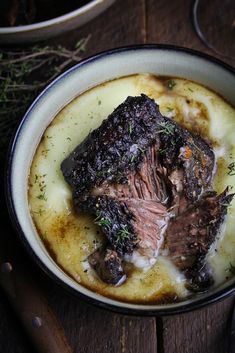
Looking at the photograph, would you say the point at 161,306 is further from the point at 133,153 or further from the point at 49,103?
the point at 49,103

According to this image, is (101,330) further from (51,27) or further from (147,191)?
(51,27)

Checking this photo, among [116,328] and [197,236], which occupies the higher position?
[197,236]

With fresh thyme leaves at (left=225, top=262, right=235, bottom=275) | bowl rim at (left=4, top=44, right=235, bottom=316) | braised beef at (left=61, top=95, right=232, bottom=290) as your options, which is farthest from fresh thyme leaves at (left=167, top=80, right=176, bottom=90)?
fresh thyme leaves at (left=225, top=262, right=235, bottom=275)

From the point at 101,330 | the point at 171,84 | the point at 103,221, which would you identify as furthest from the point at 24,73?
the point at 101,330

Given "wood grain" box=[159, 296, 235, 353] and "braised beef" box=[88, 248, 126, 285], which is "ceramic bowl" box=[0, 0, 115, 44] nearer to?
"braised beef" box=[88, 248, 126, 285]

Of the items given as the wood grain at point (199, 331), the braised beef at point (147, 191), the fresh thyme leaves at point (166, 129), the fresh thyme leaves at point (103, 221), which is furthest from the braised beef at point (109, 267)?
the fresh thyme leaves at point (166, 129)

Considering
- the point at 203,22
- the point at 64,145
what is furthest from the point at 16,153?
the point at 203,22

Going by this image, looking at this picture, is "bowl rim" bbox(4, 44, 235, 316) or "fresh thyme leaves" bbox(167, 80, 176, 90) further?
"fresh thyme leaves" bbox(167, 80, 176, 90)
